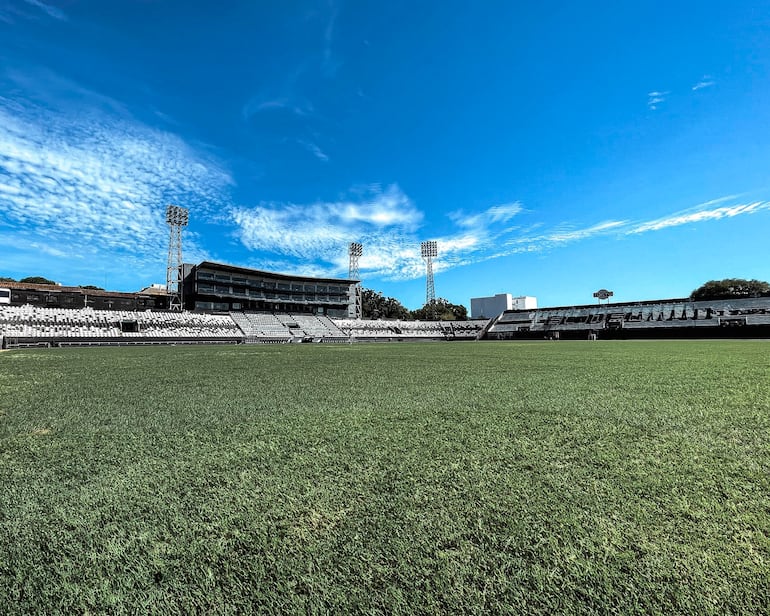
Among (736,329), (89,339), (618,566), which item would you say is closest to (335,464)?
(618,566)

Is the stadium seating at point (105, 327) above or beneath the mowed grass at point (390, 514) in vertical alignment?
above

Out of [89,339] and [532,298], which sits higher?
[532,298]

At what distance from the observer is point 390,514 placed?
1.47 m

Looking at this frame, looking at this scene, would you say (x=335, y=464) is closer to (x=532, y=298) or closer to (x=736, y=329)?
(x=736, y=329)

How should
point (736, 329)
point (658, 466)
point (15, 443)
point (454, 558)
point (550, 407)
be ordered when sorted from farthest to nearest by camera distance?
point (736, 329)
point (550, 407)
point (15, 443)
point (658, 466)
point (454, 558)

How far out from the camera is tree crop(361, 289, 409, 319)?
7412 centimetres

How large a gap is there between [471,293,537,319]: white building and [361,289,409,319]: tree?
23.4 meters

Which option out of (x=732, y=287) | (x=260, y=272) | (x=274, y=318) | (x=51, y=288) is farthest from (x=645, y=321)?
(x=51, y=288)

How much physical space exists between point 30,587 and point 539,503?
1.71 metres

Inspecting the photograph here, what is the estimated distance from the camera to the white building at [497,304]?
291 feet

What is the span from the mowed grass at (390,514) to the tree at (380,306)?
70.3 metres

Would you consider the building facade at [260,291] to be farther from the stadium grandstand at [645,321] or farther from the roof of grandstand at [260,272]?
the stadium grandstand at [645,321]

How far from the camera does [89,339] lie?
26703 millimetres

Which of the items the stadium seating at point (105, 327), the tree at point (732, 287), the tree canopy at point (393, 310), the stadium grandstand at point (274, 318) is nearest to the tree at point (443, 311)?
the tree canopy at point (393, 310)
